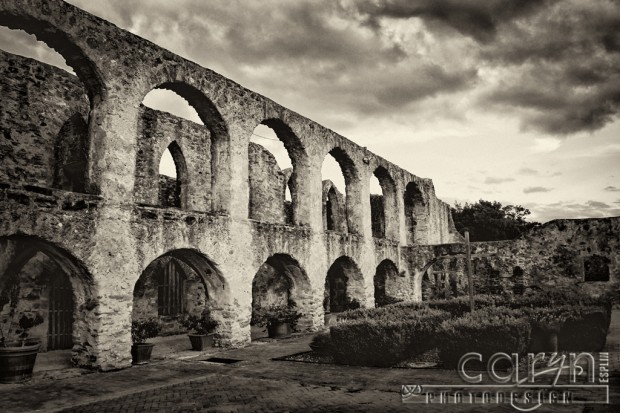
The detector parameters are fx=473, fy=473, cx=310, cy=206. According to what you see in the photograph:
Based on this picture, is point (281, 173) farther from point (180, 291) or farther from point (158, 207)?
point (158, 207)

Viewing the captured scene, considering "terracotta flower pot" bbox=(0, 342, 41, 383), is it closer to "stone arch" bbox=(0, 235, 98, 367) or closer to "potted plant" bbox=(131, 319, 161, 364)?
"stone arch" bbox=(0, 235, 98, 367)

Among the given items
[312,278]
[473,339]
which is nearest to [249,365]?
[473,339]

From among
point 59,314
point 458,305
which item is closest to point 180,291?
point 59,314

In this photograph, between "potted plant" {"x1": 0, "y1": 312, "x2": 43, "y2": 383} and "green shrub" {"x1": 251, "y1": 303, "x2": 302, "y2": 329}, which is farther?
"green shrub" {"x1": 251, "y1": 303, "x2": 302, "y2": 329}

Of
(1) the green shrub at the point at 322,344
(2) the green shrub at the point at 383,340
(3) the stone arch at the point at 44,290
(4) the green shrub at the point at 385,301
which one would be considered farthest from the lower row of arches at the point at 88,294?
(2) the green shrub at the point at 383,340

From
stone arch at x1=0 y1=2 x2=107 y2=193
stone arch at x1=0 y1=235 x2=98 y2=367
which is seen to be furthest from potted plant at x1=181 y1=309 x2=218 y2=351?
stone arch at x1=0 y1=2 x2=107 y2=193

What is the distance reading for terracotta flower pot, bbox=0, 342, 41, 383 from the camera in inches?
321

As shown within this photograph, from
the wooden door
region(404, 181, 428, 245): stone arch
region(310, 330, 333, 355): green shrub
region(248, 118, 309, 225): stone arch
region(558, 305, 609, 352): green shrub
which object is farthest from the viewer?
region(404, 181, 428, 245): stone arch

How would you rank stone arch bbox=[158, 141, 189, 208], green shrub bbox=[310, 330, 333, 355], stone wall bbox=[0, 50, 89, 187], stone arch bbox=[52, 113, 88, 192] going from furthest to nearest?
stone arch bbox=[158, 141, 189, 208] < stone arch bbox=[52, 113, 88, 192] < stone wall bbox=[0, 50, 89, 187] < green shrub bbox=[310, 330, 333, 355]

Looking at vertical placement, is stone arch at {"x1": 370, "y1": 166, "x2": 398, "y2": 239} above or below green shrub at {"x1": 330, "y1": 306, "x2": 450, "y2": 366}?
above

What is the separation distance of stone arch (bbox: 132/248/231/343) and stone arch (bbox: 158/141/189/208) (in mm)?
1995

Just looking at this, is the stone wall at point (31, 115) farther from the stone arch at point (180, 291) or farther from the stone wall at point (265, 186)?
the stone wall at point (265, 186)

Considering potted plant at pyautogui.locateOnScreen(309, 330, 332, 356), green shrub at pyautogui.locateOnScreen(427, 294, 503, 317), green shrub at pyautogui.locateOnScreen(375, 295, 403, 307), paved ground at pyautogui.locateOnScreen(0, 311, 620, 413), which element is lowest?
paved ground at pyautogui.locateOnScreen(0, 311, 620, 413)

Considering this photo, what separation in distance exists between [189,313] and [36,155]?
7.28 m
